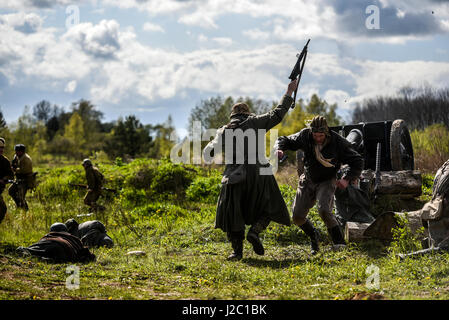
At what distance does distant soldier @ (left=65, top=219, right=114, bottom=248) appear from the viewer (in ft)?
30.5

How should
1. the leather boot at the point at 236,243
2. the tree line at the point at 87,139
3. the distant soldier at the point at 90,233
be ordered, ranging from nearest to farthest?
1. the leather boot at the point at 236,243
2. the distant soldier at the point at 90,233
3. the tree line at the point at 87,139

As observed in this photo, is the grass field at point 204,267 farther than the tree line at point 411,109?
No

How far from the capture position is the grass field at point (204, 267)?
5273 mm

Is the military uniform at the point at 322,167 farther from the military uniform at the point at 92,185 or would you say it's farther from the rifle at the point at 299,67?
the military uniform at the point at 92,185

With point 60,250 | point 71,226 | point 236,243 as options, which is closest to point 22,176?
point 71,226

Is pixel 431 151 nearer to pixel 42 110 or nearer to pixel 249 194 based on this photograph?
pixel 249 194

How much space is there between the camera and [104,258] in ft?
26.6

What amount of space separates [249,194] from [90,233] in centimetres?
330

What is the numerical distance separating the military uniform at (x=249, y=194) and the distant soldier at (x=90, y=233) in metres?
2.71

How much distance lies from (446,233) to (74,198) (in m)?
12.3

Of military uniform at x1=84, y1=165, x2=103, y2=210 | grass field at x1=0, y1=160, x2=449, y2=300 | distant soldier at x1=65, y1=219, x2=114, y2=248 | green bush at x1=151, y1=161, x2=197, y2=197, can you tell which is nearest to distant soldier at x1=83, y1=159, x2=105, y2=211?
military uniform at x1=84, y1=165, x2=103, y2=210

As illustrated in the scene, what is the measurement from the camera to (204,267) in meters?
7.18

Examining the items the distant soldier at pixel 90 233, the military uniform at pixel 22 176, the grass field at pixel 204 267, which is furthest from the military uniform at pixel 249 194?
the military uniform at pixel 22 176

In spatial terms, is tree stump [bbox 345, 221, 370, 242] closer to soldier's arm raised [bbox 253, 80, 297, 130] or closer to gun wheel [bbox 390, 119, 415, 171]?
soldier's arm raised [bbox 253, 80, 297, 130]
